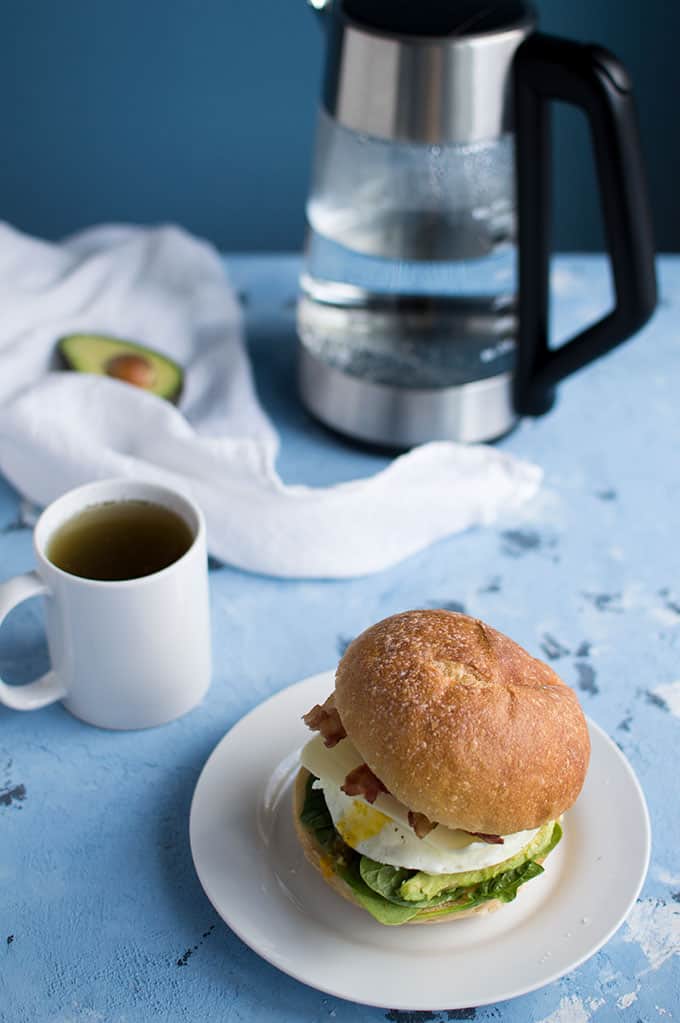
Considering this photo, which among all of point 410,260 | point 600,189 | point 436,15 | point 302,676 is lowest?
point 302,676

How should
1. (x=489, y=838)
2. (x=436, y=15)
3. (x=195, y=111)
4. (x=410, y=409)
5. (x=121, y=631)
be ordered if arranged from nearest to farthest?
(x=489, y=838) → (x=121, y=631) → (x=436, y=15) → (x=410, y=409) → (x=195, y=111)

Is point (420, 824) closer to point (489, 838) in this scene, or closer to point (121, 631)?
point (489, 838)

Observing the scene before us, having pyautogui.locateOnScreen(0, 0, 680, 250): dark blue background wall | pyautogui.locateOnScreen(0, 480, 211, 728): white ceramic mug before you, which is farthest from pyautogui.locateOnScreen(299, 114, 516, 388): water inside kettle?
pyautogui.locateOnScreen(0, 0, 680, 250): dark blue background wall

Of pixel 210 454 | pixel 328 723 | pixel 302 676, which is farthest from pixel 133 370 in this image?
pixel 328 723

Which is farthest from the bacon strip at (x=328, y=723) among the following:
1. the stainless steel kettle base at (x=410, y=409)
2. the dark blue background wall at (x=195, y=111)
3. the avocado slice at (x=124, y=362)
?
the dark blue background wall at (x=195, y=111)

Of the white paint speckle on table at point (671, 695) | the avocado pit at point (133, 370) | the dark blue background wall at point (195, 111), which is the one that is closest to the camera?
the white paint speckle on table at point (671, 695)

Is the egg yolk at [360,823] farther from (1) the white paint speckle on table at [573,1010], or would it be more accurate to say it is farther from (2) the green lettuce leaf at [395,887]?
(1) the white paint speckle on table at [573,1010]
